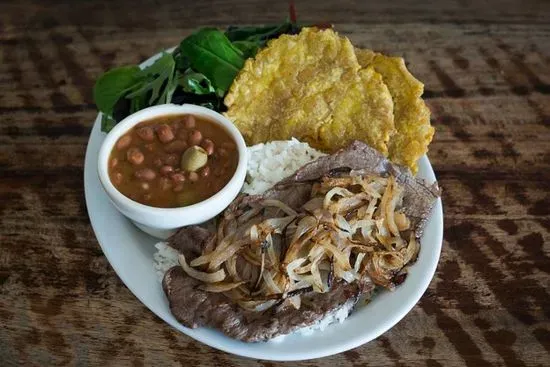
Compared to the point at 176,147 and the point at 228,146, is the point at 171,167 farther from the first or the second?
the point at 228,146

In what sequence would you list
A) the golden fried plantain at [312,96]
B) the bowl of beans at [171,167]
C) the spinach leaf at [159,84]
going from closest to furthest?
the bowl of beans at [171,167]
the golden fried plantain at [312,96]
the spinach leaf at [159,84]

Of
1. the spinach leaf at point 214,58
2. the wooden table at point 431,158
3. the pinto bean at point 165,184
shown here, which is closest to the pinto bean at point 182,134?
the pinto bean at point 165,184

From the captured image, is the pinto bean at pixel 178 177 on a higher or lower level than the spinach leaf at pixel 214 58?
lower

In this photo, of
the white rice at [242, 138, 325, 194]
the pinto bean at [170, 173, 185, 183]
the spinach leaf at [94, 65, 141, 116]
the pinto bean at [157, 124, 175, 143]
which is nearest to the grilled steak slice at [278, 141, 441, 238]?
the white rice at [242, 138, 325, 194]

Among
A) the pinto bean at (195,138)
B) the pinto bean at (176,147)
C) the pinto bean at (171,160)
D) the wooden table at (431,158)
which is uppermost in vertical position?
the pinto bean at (195,138)

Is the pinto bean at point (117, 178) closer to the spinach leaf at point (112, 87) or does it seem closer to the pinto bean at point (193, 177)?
the pinto bean at point (193, 177)

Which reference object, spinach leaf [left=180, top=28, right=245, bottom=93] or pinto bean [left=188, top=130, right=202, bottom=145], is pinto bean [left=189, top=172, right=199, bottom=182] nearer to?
pinto bean [left=188, top=130, right=202, bottom=145]

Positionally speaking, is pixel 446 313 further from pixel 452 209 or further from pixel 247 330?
pixel 247 330
